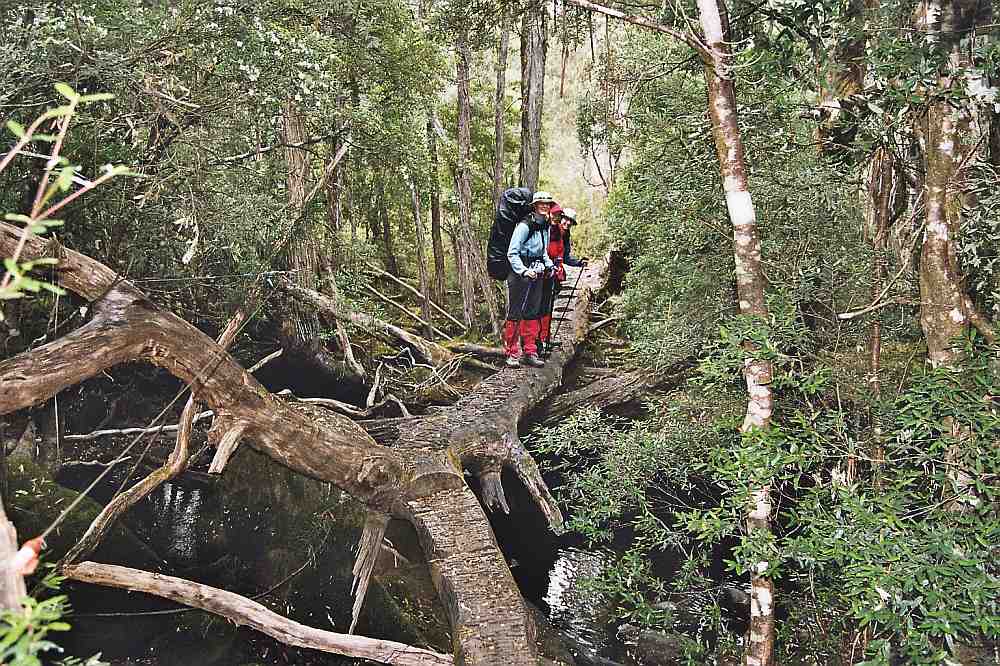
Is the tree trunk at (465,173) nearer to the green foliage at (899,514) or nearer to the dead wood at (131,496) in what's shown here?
the dead wood at (131,496)

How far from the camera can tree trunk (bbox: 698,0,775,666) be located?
4.24 meters

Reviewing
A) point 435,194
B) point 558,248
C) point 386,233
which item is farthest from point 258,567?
point 386,233

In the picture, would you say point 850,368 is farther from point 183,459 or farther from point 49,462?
point 49,462

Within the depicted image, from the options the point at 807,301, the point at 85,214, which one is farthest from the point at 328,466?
the point at 807,301

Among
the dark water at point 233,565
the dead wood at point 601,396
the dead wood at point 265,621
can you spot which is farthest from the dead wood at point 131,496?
the dead wood at point 601,396

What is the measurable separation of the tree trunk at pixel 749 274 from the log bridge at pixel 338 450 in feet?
4.38

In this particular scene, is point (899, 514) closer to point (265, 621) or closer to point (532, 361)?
point (265, 621)

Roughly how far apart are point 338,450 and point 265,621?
1375mm

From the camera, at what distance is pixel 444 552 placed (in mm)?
5309

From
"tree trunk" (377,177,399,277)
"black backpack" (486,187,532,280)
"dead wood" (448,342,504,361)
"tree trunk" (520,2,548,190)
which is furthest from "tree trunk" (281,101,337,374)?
"tree trunk" (377,177,399,277)

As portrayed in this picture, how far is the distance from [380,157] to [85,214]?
3275 millimetres

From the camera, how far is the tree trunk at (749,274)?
4.24 metres

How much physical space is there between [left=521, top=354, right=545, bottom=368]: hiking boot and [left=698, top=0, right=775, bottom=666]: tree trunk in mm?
5307

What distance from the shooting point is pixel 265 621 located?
488cm
